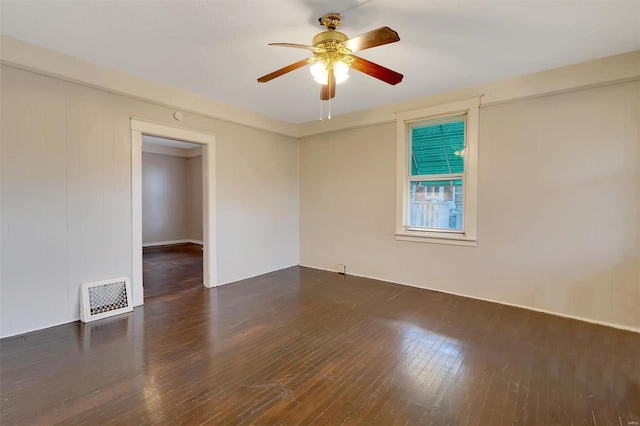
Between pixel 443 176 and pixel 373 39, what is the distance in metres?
2.62

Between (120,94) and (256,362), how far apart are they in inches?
128

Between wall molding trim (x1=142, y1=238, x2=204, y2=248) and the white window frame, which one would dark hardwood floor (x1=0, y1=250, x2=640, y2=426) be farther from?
wall molding trim (x1=142, y1=238, x2=204, y2=248)

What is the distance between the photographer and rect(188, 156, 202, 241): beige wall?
869 cm

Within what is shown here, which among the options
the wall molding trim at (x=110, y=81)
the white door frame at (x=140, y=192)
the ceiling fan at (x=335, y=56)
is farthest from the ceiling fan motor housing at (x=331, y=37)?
the white door frame at (x=140, y=192)

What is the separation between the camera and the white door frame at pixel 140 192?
356 cm

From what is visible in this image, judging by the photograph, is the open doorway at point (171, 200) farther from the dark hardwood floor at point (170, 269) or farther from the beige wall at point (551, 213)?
the beige wall at point (551, 213)

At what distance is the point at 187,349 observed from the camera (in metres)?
2.57

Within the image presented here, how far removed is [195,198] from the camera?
347 inches

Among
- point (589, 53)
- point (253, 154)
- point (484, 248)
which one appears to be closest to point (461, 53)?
point (589, 53)

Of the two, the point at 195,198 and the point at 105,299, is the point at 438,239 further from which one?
the point at 195,198

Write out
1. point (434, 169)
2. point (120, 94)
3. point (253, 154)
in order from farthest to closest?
point (253, 154) → point (434, 169) → point (120, 94)

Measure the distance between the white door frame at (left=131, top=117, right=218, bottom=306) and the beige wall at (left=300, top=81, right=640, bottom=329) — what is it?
8.42 feet

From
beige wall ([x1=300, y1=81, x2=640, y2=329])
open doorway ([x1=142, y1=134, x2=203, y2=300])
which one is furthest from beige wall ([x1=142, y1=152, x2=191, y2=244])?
beige wall ([x1=300, y1=81, x2=640, y2=329])

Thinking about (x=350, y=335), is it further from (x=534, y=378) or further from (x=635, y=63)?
(x=635, y=63)
